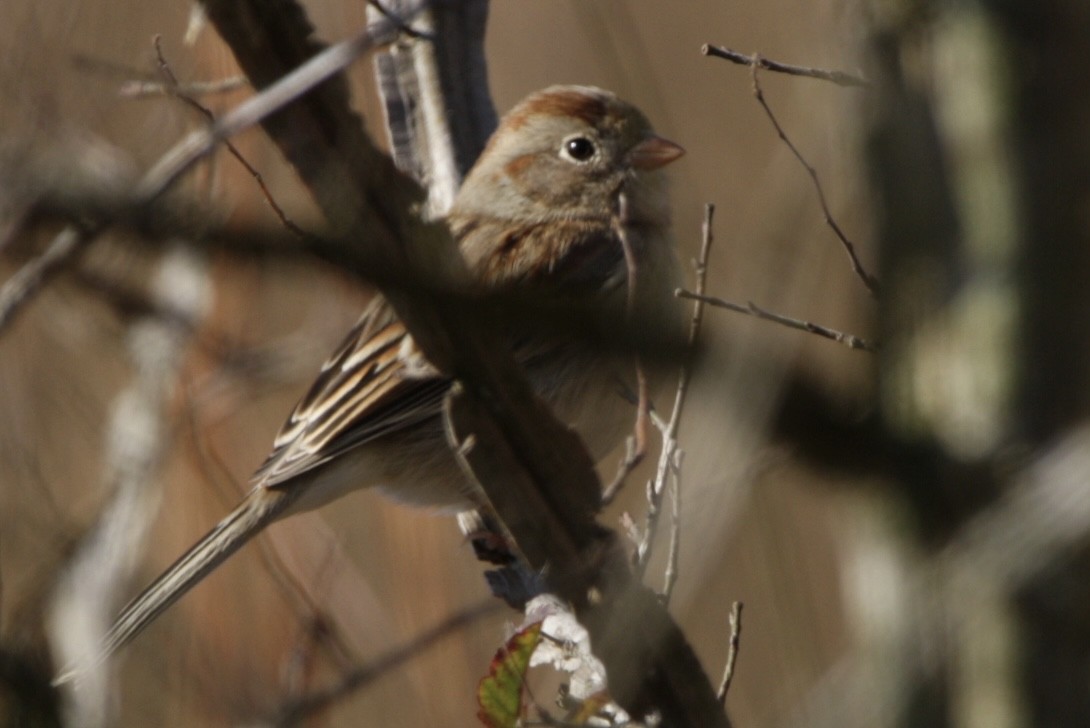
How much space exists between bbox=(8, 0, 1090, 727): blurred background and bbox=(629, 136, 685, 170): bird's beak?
0.24 m

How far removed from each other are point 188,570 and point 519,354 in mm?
885

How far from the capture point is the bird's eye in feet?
12.3

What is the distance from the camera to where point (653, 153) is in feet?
12.0

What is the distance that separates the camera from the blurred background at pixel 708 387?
3.60 ft

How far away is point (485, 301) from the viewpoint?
3.28ft

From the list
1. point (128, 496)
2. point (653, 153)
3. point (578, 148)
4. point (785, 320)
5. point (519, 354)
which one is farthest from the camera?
point (578, 148)

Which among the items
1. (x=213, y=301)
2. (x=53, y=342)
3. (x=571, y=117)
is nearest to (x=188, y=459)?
(x=213, y=301)

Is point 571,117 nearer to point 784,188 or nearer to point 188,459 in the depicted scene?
point 188,459

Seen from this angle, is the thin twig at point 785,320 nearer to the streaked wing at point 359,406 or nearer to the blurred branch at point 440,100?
the streaked wing at point 359,406

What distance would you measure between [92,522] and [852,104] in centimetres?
214

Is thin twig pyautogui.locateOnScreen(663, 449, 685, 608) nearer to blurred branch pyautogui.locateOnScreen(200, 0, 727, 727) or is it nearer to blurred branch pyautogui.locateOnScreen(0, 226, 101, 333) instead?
blurred branch pyautogui.locateOnScreen(200, 0, 727, 727)

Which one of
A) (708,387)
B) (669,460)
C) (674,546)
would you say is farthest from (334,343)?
(708,387)

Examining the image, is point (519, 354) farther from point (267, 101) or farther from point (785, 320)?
point (267, 101)

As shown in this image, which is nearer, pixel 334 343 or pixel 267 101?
pixel 267 101
